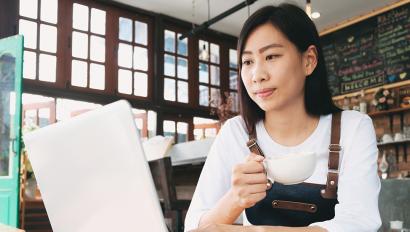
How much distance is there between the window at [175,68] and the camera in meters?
6.73

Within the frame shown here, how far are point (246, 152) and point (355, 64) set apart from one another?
558 cm

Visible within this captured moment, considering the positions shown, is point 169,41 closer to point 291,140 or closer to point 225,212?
point 291,140

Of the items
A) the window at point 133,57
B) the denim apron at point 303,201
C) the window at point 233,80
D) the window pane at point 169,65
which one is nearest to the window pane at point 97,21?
the window at point 133,57

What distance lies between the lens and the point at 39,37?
18.5ft

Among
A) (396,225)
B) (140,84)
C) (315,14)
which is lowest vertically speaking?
(396,225)

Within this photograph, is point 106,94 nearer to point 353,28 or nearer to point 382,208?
point 353,28

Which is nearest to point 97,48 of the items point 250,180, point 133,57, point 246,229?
point 133,57

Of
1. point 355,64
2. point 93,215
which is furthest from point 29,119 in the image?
point 93,215

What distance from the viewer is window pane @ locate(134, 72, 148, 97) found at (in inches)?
253

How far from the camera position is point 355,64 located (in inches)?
254

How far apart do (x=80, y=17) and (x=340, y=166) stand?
5.47 metres

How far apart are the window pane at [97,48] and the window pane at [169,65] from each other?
39.1 inches

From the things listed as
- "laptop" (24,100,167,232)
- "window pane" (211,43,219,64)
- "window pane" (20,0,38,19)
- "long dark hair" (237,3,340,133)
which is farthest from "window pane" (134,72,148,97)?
"laptop" (24,100,167,232)

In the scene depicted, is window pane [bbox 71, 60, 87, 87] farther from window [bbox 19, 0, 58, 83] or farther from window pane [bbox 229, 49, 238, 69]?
window pane [bbox 229, 49, 238, 69]
